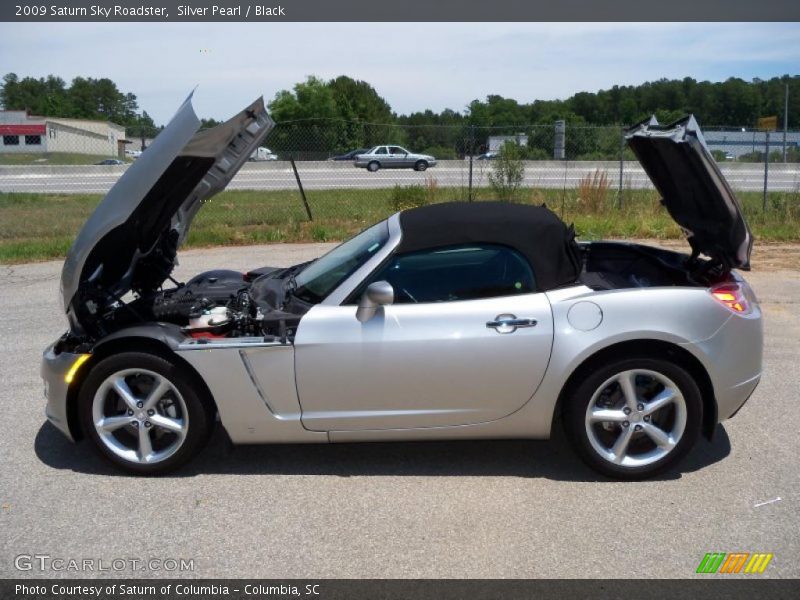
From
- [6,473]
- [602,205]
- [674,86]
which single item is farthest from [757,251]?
[674,86]

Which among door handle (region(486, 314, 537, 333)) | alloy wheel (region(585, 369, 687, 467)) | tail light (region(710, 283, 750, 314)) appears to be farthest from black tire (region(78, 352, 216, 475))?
tail light (region(710, 283, 750, 314))

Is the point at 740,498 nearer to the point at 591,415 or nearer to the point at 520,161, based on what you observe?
the point at 591,415

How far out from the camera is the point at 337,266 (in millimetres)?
4809

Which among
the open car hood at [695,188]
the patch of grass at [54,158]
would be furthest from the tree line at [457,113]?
the open car hood at [695,188]

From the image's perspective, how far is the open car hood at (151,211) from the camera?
4.25 m

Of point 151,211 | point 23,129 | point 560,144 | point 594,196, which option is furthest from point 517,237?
point 23,129

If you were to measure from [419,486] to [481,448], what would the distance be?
2.17 feet

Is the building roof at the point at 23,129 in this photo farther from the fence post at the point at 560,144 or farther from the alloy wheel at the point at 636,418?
the alloy wheel at the point at 636,418

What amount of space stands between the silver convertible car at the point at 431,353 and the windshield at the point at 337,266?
1.1 inches

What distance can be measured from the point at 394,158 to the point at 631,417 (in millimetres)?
27213

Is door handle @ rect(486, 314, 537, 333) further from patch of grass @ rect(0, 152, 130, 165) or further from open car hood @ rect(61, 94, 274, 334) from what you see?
patch of grass @ rect(0, 152, 130, 165)

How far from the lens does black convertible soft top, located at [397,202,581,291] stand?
443 cm

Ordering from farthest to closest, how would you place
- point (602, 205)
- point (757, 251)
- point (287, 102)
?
point (287, 102) → point (602, 205) → point (757, 251)

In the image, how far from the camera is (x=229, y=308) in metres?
4.82
